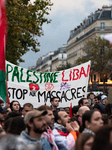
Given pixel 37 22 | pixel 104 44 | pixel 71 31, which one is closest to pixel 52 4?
pixel 37 22

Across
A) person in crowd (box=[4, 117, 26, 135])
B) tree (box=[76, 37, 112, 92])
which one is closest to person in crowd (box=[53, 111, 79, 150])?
person in crowd (box=[4, 117, 26, 135])

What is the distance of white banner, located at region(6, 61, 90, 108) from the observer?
9.34m

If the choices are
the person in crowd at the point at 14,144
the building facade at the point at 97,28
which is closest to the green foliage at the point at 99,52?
the building facade at the point at 97,28

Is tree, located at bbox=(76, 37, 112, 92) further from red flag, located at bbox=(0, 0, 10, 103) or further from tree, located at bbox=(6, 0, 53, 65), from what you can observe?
red flag, located at bbox=(0, 0, 10, 103)

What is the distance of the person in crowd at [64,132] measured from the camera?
182 inches

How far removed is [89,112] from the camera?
177 inches

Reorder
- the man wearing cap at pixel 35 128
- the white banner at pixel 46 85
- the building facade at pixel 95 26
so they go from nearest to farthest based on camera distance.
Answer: the man wearing cap at pixel 35 128 → the white banner at pixel 46 85 → the building facade at pixel 95 26

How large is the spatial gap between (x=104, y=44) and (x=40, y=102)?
36.2 m

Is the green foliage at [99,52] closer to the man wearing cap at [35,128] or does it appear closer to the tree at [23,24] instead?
the tree at [23,24]

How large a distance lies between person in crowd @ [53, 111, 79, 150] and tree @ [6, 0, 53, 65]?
9065mm

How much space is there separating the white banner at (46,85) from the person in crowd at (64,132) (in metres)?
3.83

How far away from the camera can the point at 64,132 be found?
522 cm

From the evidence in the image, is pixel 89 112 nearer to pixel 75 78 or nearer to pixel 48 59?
pixel 75 78

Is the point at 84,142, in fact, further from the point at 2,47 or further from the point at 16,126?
the point at 16,126
